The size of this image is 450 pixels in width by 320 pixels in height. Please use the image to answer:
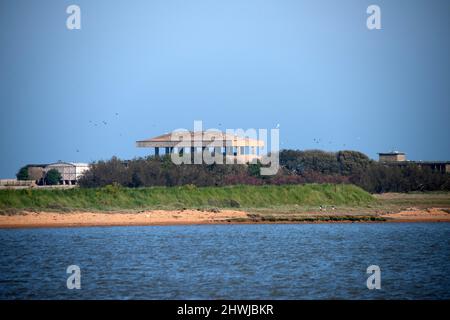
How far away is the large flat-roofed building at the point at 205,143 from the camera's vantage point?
100500 millimetres

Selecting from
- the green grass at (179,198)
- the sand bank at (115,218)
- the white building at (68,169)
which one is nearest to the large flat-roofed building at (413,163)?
the green grass at (179,198)

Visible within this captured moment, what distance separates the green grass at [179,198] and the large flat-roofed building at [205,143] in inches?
1042

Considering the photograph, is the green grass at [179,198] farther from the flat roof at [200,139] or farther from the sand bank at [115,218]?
the flat roof at [200,139]

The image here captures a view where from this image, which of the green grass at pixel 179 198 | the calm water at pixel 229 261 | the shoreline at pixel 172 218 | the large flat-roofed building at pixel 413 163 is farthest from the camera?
the large flat-roofed building at pixel 413 163

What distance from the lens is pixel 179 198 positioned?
6850 centimetres

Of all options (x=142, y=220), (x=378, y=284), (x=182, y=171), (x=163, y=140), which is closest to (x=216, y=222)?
(x=142, y=220)

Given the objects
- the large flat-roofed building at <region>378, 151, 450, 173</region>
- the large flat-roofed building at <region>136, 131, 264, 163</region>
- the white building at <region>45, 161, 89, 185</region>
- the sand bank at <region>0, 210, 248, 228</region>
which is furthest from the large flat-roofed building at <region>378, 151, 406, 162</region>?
the sand bank at <region>0, 210, 248, 228</region>

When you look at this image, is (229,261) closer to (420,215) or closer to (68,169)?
(420,215)

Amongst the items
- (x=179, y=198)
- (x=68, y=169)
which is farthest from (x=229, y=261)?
(x=68, y=169)

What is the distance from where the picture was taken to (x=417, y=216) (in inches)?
2581

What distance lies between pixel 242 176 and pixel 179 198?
60.4ft

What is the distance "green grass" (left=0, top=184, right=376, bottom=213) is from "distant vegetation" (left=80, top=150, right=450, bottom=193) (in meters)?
10.6

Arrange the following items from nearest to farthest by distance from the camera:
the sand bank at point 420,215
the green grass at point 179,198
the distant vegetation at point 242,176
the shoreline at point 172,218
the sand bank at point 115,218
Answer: the sand bank at point 115,218 < the shoreline at point 172,218 < the green grass at point 179,198 < the sand bank at point 420,215 < the distant vegetation at point 242,176
